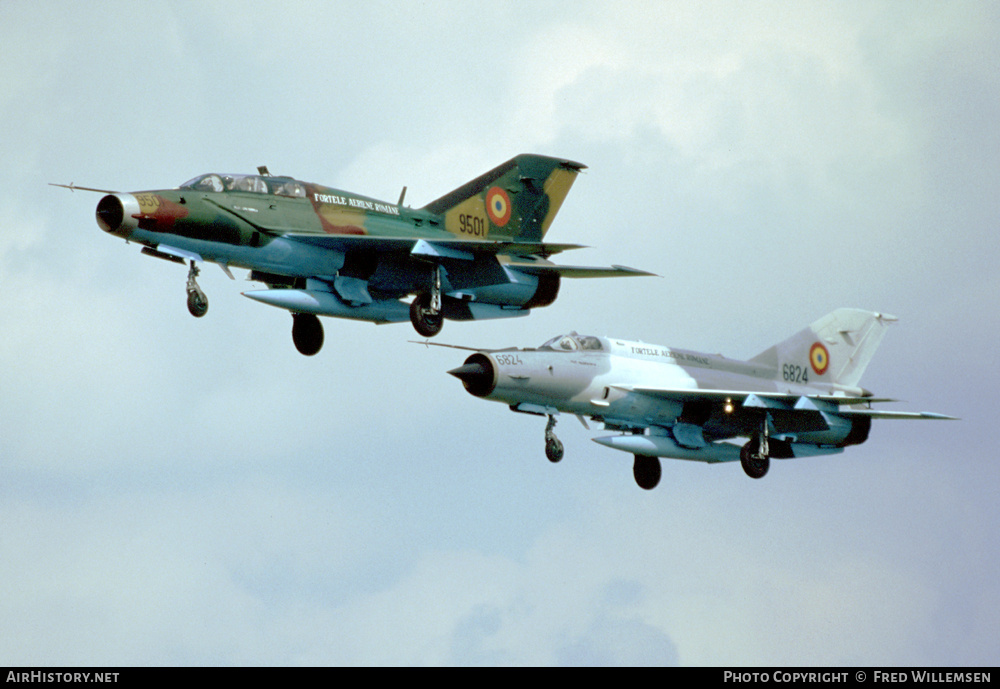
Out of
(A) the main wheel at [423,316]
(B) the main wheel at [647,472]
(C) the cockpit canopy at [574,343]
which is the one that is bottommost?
(B) the main wheel at [647,472]

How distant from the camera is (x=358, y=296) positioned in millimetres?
38562

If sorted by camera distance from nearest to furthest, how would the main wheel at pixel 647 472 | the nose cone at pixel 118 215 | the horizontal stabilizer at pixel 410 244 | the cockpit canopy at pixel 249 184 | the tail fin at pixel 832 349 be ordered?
the nose cone at pixel 118 215 → the cockpit canopy at pixel 249 184 → the horizontal stabilizer at pixel 410 244 → the main wheel at pixel 647 472 → the tail fin at pixel 832 349

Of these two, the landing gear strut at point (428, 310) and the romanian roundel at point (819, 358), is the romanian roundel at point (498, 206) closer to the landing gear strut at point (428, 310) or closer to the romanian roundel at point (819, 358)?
the landing gear strut at point (428, 310)

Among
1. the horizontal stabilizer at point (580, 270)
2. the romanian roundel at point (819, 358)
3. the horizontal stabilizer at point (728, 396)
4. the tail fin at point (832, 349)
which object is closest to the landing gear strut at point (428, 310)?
the horizontal stabilizer at point (580, 270)

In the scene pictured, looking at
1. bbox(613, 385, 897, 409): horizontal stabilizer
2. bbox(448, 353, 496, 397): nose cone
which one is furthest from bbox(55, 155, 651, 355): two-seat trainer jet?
bbox(613, 385, 897, 409): horizontal stabilizer

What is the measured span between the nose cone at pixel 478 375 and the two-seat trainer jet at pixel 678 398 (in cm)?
2

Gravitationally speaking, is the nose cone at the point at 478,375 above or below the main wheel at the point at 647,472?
above

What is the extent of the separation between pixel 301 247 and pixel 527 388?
6.72m

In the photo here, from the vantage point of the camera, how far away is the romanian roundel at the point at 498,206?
42.4 m

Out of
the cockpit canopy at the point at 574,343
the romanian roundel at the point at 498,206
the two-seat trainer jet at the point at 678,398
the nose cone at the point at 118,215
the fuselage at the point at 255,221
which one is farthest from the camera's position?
the romanian roundel at the point at 498,206

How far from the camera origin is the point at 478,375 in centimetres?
3884

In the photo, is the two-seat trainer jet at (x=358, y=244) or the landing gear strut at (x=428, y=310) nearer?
the two-seat trainer jet at (x=358, y=244)

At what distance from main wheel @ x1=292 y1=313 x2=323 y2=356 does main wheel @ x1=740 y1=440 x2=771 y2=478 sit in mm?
11889
